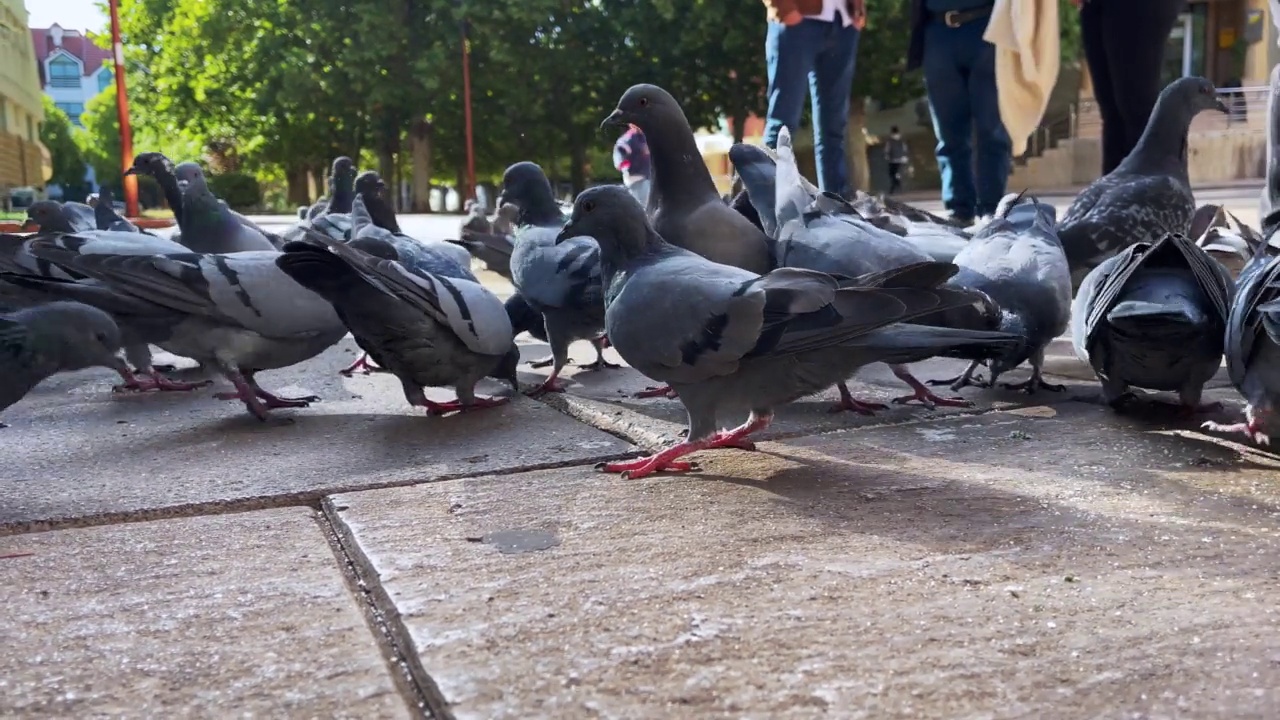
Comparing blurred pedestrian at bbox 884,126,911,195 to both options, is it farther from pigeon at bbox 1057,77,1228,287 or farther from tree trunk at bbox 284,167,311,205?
pigeon at bbox 1057,77,1228,287

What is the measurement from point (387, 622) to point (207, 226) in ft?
14.7

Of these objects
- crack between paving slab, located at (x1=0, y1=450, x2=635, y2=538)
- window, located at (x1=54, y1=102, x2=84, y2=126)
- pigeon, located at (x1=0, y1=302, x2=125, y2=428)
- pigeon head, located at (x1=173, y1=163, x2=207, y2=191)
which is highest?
window, located at (x1=54, y1=102, x2=84, y2=126)

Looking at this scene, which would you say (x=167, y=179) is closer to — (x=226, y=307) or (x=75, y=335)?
(x=226, y=307)

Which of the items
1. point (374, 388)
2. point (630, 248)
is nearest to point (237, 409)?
point (374, 388)

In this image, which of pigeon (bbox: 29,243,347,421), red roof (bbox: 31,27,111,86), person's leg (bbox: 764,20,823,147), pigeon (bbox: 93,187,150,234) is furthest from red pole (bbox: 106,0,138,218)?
red roof (bbox: 31,27,111,86)

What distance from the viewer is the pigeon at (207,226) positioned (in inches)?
224

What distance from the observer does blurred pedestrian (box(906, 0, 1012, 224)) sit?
6.71 meters

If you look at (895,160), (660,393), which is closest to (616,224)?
Result: (660,393)

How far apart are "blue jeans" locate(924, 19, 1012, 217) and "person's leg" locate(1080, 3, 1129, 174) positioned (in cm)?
58

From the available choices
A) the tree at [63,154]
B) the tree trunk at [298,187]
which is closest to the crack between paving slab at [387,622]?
the tree trunk at [298,187]

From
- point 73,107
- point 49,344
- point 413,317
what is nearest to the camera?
point 49,344

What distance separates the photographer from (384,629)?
1811 mm

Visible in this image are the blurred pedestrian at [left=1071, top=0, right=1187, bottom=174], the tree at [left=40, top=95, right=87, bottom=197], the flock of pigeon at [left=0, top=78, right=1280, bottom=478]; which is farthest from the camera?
the tree at [left=40, top=95, right=87, bottom=197]

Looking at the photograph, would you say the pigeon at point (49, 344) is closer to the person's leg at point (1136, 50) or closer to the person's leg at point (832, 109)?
the person's leg at point (832, 109)
